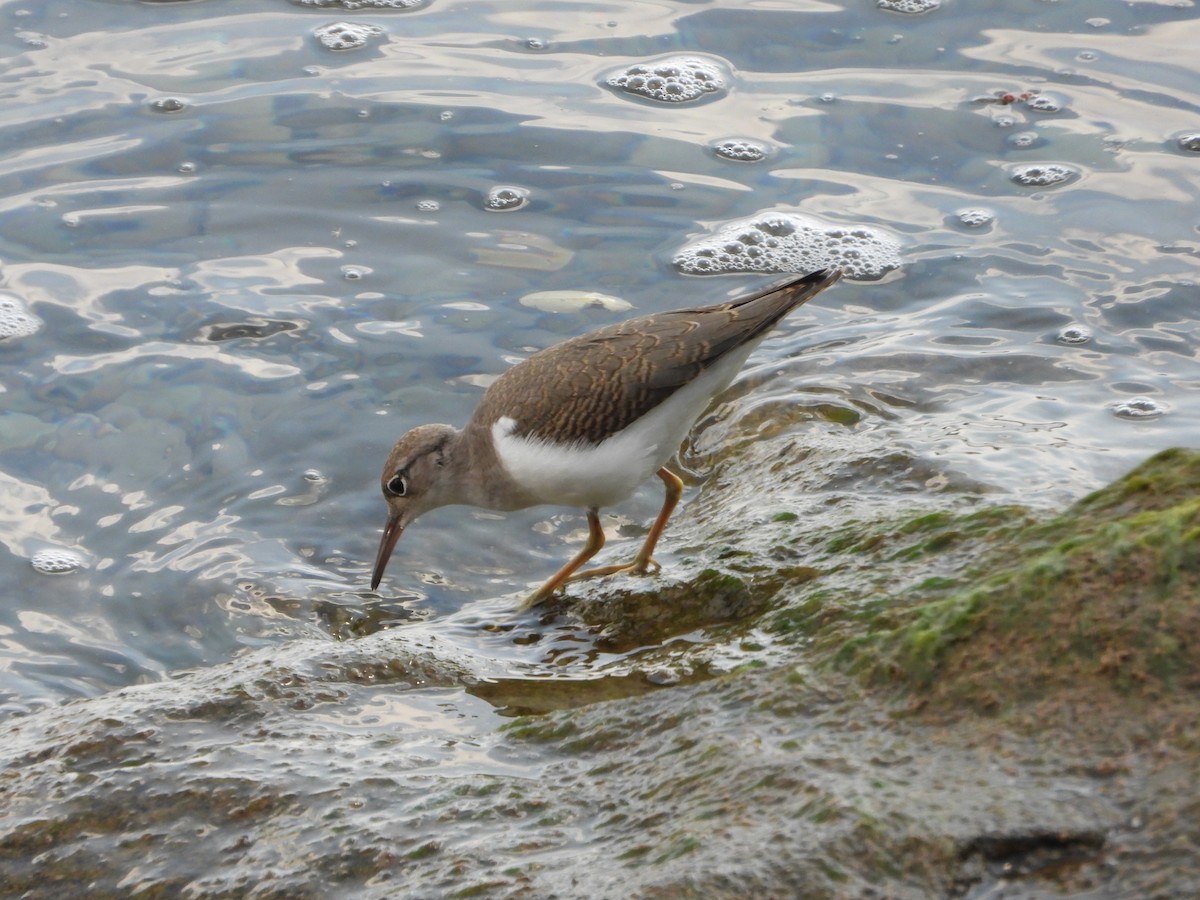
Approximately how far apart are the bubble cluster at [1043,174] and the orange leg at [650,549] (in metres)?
4.03

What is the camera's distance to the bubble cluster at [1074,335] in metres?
6.88

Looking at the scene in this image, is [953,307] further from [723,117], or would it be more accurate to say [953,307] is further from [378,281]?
[378,281]

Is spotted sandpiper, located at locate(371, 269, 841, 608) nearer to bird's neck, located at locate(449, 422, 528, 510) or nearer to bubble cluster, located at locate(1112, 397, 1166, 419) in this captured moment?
bird's neck, located at locate(449, 422, 528, 510)

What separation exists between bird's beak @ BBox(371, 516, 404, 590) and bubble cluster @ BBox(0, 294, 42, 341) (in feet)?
9.62

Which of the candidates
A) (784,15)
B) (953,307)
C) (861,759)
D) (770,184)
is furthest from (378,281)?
(861,759)

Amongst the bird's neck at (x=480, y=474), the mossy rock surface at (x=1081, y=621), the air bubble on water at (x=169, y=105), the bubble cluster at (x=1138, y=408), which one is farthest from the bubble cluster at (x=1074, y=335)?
the air bubble on water at (x=169, y=105)

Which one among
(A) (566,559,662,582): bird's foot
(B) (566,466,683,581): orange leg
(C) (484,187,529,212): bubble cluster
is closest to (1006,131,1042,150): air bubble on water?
(C) (484,187,529,212): bubble cluster

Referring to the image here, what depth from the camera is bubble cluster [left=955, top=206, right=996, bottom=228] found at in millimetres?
8070

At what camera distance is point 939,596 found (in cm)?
360

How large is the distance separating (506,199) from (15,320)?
10.4 feet

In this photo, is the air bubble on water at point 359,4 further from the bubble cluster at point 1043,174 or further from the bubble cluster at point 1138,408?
the bubble cluster at point 1138,408

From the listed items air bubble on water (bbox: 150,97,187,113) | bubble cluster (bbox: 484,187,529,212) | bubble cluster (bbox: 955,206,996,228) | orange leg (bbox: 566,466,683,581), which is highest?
air bubble on water (bbox: 150,97,187,113)

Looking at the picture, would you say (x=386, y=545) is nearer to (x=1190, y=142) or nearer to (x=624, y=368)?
(x=624, y=368)

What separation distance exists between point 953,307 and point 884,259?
71 cm
